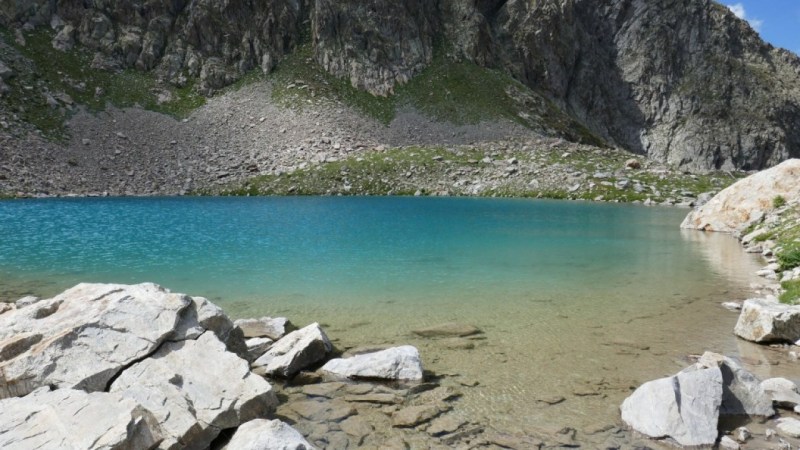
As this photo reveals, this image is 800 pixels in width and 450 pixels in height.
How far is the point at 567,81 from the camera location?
486ft

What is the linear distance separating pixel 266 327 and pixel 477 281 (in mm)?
9477

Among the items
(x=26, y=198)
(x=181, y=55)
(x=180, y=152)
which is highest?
(x=181, y=55)

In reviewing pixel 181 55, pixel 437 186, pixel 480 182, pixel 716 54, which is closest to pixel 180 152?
pixel 181 55

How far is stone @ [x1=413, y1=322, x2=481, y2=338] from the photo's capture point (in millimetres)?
13430

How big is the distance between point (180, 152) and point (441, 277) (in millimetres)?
78191

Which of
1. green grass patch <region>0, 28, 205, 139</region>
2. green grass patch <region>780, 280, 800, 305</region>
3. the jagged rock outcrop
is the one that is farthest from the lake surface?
the jagged rock outcrop

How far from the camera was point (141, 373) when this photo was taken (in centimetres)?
853

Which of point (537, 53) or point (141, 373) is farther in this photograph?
point (537, 53)

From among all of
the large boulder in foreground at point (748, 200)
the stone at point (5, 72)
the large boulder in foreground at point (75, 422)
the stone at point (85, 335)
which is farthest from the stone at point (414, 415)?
the stone at point (5, 72)

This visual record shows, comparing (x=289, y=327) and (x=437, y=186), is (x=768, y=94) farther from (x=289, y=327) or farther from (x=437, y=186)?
(x=289, y=327)

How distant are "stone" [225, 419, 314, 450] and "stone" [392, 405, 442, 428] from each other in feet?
6.88

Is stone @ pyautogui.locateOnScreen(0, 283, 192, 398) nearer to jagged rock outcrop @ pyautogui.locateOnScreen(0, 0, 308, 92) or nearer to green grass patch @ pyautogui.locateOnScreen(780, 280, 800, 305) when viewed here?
green grass patch @ pyautogui.locateOnScreen(780, 280, 800, 305)

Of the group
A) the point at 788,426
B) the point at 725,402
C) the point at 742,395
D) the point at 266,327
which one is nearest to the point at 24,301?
the point at 266,327

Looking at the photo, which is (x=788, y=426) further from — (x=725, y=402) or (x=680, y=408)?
(x=680, y=408)
